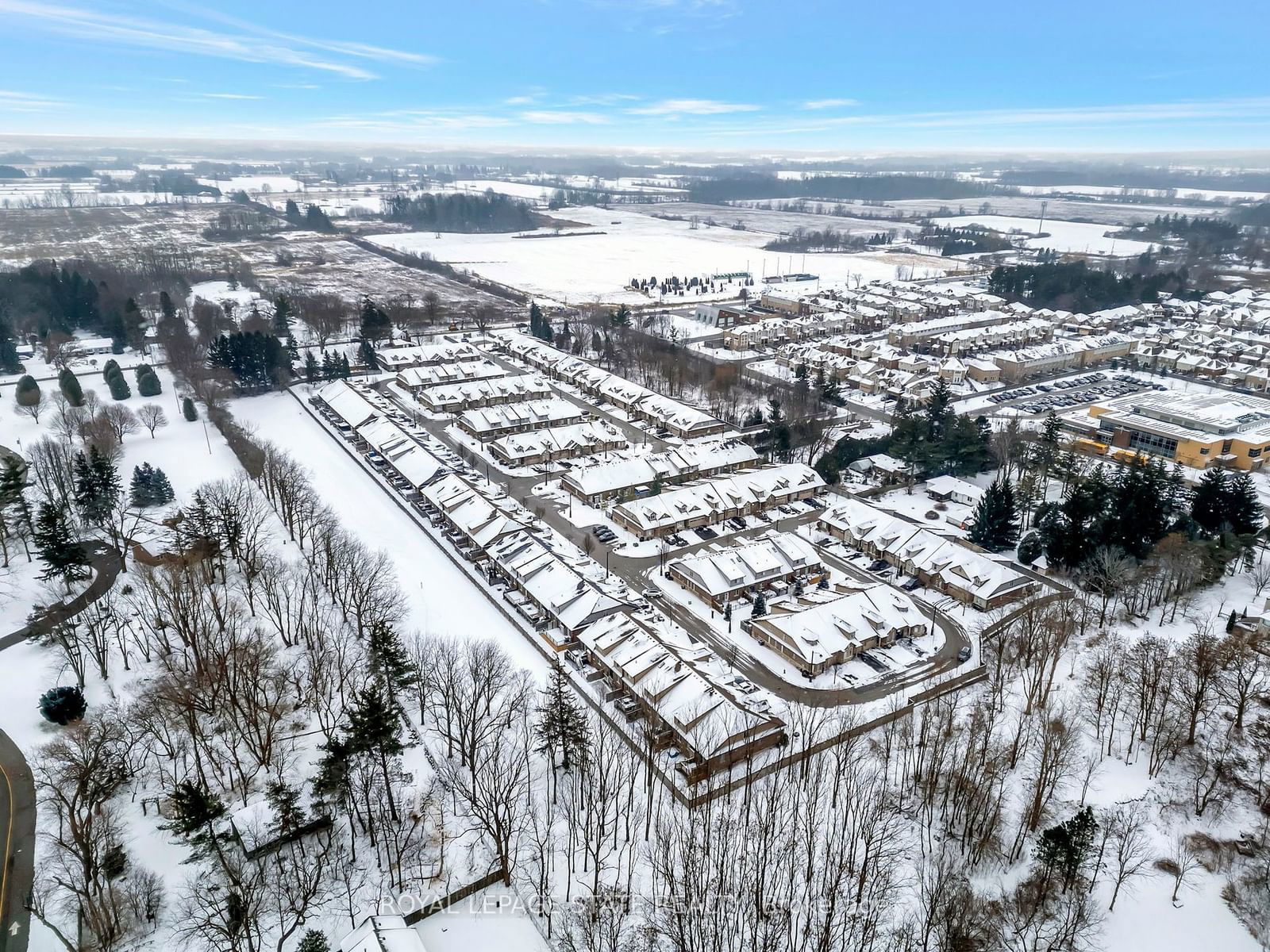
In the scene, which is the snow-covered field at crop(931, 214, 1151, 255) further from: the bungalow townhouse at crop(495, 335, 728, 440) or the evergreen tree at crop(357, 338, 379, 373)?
the evergreen tree at crop(357, 338, 379, 373)

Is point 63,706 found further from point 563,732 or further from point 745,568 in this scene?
point 745,568

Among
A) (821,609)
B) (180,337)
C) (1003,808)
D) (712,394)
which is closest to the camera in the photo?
(1003,808)

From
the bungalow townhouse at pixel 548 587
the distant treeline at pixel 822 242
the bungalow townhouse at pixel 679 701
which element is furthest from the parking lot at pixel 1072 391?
the distant treeline at pixel 822 242

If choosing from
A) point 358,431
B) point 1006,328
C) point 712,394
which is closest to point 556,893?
point 358,431

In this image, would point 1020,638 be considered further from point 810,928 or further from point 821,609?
point 810,928

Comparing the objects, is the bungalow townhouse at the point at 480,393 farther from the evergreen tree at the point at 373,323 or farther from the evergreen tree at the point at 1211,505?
the evergreen tree at the point at 1211,505

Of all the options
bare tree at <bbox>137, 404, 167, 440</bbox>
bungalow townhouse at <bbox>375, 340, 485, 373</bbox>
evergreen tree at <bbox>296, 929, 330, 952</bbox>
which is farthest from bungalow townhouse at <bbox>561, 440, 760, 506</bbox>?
bare tree at <bbox>137, 404, 167, 440</bbox>
